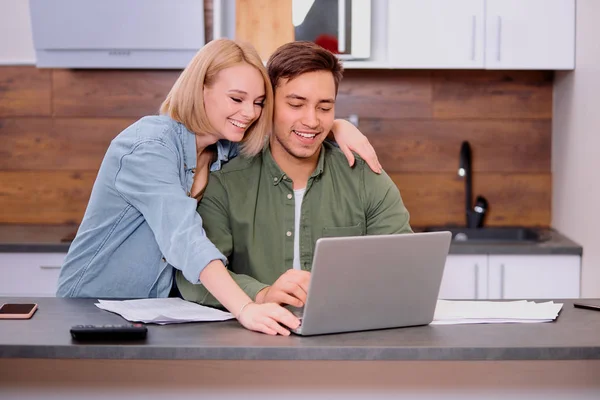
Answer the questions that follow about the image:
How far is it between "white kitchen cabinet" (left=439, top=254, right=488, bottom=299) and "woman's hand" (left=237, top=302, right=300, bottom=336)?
1696 millimetres

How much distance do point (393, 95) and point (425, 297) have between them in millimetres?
2154

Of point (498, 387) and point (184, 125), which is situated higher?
point (184, 125)

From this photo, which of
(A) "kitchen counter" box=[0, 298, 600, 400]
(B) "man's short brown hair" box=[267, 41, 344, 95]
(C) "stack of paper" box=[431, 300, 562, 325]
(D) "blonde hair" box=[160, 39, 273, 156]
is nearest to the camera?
(A) "kitchen counter" box=[0, 298, 600, 400]

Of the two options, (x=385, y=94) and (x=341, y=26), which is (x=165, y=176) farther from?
(x=385, y=94)

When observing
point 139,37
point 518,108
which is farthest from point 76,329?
point 518,108

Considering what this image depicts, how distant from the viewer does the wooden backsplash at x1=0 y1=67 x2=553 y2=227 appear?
377cm

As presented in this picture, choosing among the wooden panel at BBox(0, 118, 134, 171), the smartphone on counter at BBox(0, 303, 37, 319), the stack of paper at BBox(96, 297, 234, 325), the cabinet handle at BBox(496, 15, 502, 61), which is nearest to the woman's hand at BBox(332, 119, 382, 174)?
the stack of paper at BBox(96, 297, 234, 325)

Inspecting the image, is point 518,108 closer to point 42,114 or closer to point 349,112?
point 349,112

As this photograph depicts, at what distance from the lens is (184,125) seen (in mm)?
2113

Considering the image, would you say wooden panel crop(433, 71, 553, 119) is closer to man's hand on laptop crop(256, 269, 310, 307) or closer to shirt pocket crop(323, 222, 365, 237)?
shirt pocket crop(323, 222, 365, 237)

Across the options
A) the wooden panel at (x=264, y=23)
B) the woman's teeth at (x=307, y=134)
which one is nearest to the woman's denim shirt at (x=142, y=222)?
the woman's teeth at (x=307, y=134)

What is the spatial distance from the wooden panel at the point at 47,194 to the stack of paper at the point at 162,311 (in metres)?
1.92

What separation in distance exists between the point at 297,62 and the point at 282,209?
1.33 feet

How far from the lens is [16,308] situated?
1.87m
